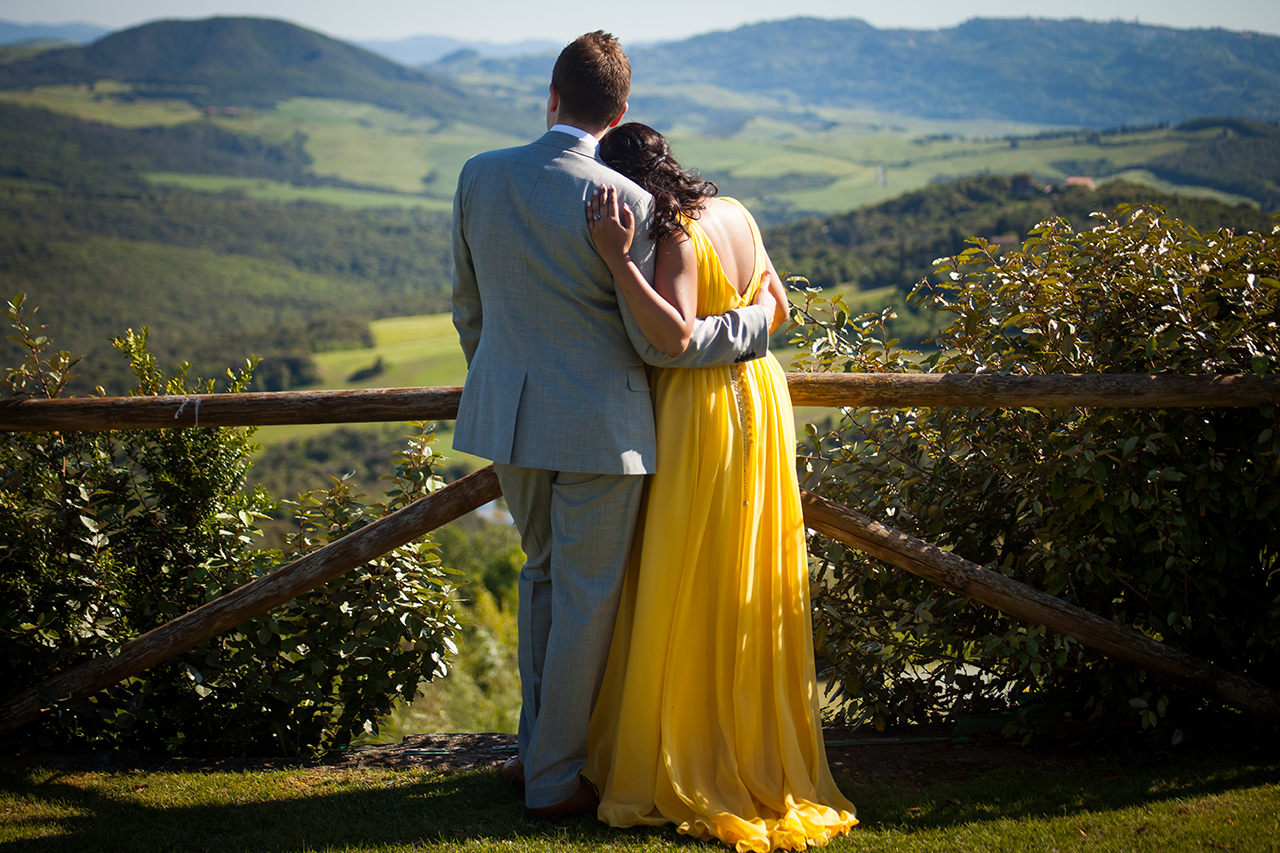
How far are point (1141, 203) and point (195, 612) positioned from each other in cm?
357

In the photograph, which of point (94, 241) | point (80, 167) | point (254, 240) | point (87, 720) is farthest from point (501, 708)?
point (80, 167)

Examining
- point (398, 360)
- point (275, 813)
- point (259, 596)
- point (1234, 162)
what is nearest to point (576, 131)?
point (259, 596)

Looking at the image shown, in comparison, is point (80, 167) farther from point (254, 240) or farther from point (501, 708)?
point (501, 708)

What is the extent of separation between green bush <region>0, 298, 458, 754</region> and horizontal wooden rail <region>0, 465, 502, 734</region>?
0.11m

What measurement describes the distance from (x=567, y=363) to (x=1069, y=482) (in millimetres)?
1776

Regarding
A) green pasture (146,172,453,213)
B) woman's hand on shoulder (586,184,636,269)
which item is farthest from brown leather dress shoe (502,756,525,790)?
green pasture (146,172,453,213)

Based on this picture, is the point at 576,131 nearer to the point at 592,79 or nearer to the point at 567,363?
the point at 592,79

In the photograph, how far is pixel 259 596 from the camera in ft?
9.18

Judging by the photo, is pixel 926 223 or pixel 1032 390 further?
pixel 926 223

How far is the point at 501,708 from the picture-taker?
3156cm

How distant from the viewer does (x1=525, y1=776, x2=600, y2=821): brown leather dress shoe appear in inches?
92.4

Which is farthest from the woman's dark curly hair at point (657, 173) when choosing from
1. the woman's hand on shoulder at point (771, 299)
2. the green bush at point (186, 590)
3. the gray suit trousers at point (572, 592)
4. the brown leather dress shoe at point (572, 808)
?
the brown leather dress shoe at point (572, 808)

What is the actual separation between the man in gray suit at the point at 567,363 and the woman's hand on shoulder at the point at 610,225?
0.15ft

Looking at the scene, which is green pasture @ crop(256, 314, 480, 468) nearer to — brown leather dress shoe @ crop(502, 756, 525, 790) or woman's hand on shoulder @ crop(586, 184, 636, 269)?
brown leather dress shoe @ crop(502, 756, 525, 790)
